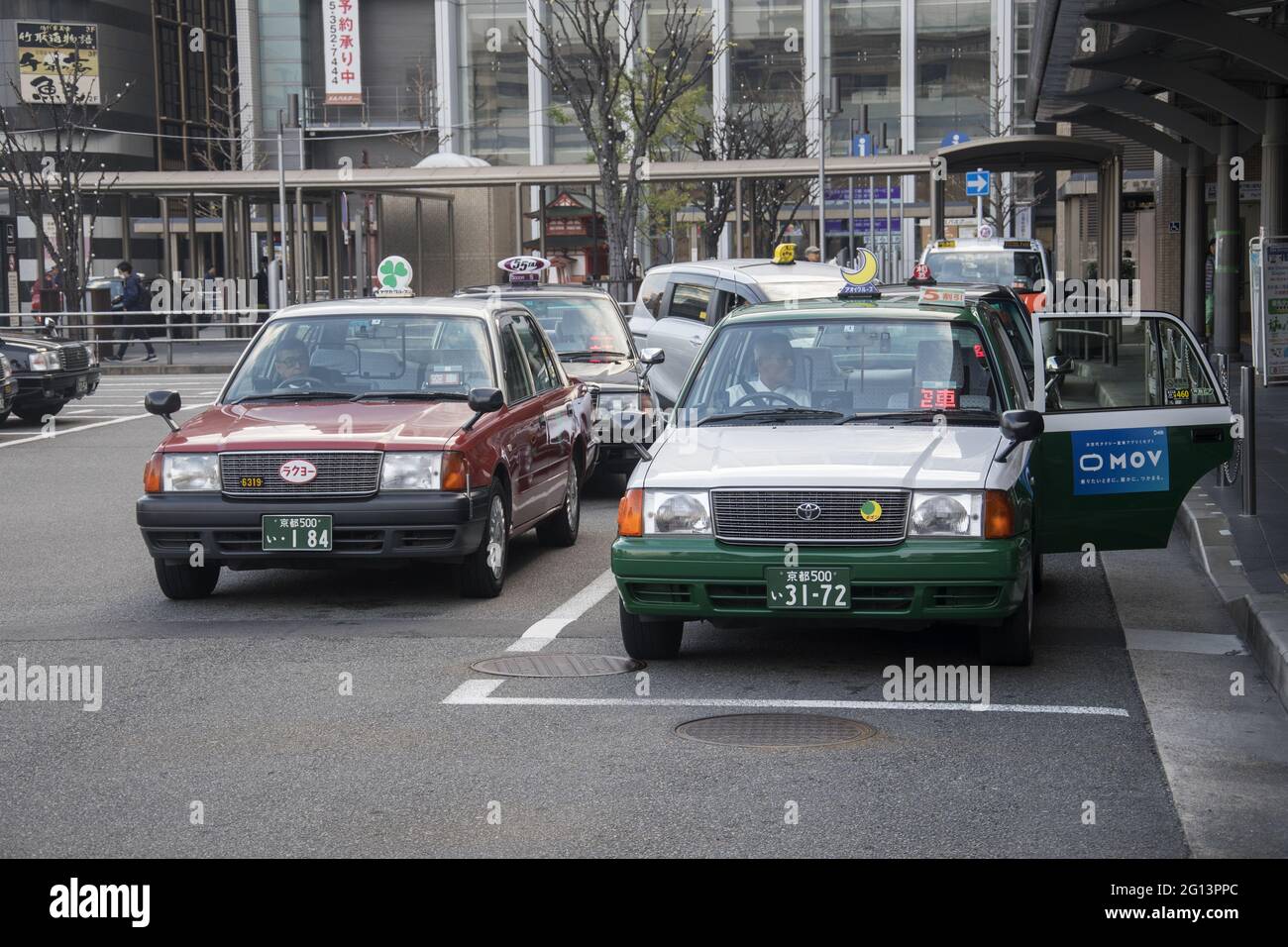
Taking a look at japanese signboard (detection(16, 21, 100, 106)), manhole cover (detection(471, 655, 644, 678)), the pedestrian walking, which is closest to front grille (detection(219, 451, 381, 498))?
manhole cover (detection(471, 655, 644, 678))

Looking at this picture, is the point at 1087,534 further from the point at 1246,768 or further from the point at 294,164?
the point at 294,164

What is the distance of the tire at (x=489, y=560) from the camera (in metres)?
9.90

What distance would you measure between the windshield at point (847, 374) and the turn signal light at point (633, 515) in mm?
872

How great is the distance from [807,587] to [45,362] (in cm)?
1762

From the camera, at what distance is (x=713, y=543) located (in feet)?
25.7

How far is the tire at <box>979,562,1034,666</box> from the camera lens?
796 centimetres

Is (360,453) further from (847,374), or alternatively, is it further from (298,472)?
(847,374)

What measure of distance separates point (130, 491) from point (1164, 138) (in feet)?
62.7

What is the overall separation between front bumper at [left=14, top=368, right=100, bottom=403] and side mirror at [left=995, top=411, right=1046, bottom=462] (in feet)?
56.5

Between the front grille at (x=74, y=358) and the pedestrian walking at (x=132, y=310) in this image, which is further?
the pedestrian walking at (x=132, y=310)

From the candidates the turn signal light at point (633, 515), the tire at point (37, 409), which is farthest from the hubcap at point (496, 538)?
the tire at point (37, 409)

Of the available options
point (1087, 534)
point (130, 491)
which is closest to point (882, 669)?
point (1087, 534)

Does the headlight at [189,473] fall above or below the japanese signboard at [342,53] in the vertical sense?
below

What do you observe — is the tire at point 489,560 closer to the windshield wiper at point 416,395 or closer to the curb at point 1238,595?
the windshield wiper at point 416,395
